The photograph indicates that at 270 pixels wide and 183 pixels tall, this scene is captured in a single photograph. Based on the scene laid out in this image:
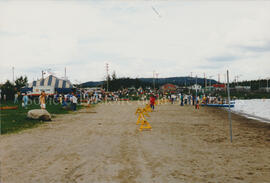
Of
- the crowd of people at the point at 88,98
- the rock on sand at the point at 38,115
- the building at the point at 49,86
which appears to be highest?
the building at the point at 49,86

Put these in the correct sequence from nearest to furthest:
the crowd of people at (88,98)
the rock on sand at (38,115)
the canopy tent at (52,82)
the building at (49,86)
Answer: the rock on sand at (38,115) → the crowd of people at (88,98) → the building at (49,86) → the canopy tent at (52,82)

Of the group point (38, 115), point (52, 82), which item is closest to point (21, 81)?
point (52, 82)

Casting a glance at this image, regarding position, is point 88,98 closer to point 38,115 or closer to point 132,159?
point 38,115

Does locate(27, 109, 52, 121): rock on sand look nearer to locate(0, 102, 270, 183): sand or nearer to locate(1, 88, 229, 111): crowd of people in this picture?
locate(1, 88, 229, 111): crowd of people

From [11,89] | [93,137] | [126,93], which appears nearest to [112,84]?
[126,93]

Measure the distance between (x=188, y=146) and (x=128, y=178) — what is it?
4.04m

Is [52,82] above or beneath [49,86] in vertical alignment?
above

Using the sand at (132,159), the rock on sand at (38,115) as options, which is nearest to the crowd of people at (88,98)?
the rock on sand at (38,115)

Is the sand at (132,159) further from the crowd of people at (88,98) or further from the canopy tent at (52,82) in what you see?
the canopy tent at (52,82)

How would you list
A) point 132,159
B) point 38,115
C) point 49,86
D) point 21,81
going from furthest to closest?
1. point 21,81
2. point 49,86
3. point 38,115
4. point 132,159

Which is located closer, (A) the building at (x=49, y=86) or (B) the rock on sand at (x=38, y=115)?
(B) the rock on sand at (x=38, y=115)

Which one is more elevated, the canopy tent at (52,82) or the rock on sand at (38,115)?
the canopy tent at (52,82)

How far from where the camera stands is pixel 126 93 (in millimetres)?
80188

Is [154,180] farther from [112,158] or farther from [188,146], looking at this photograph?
[188,146]
